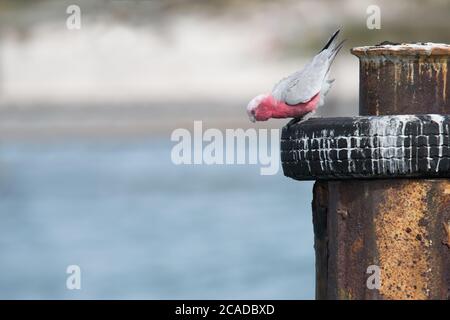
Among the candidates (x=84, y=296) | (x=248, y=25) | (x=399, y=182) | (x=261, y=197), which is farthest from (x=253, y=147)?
(x=399, y=182)

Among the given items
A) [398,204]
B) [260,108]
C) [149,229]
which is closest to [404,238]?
[398,204]

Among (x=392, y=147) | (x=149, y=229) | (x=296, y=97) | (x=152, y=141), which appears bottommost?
(x=149, y=229)

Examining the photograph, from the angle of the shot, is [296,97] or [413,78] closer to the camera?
[413,78]

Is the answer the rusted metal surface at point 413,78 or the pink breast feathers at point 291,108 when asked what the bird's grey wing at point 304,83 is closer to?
the pink breast feathers at point 291,108

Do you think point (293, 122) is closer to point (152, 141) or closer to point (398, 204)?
point (398, 204)

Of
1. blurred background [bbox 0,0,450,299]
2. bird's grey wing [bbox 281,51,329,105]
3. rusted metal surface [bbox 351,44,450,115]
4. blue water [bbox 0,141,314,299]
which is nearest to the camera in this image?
rusted metal surface [bbox 351,44,450,115]

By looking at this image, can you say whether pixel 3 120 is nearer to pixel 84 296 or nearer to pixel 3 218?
pixel 3 218

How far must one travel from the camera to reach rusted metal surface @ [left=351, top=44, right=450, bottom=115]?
4.53 m

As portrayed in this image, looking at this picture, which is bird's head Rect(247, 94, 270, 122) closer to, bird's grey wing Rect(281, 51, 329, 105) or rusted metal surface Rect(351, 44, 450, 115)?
bird's grey wing Rect(281, 51, 329, 105)

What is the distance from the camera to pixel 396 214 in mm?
4441

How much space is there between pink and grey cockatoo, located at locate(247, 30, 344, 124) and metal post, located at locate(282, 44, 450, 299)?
A: 702mm

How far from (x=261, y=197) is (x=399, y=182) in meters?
15.7

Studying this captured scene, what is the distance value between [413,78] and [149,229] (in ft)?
39.0

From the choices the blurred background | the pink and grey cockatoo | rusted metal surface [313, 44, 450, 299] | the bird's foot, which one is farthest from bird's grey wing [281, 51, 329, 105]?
the blurred background
